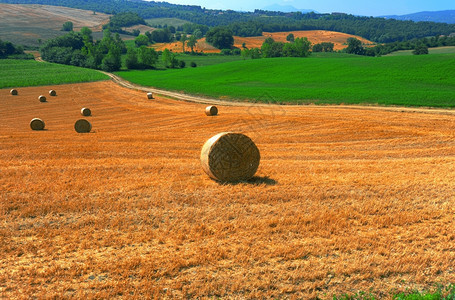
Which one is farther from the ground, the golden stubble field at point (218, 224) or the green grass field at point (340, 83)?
the green grass field at point (340, 83)

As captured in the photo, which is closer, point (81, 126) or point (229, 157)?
point (229, 157)

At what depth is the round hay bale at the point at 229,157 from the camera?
1112cm

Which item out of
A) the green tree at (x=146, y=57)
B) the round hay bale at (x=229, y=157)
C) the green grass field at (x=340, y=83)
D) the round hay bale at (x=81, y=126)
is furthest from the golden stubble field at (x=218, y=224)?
the green tree at (x=146, y=57)

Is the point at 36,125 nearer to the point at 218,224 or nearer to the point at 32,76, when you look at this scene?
the point at 218,224

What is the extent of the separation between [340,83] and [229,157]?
45.5 metres

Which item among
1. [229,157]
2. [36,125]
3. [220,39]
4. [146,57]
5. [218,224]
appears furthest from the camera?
[220,39]

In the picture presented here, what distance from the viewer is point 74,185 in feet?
36.7

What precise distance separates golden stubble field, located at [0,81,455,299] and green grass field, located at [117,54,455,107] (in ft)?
75.2

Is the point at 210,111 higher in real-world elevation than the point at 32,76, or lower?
lower

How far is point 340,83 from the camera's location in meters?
51.8

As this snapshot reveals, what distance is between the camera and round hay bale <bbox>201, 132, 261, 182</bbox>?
11117 mm

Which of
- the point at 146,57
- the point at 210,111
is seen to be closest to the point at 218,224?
the point at 210,111

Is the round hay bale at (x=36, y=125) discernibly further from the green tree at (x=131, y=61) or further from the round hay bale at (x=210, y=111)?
the green tree at (x=131, y=61)

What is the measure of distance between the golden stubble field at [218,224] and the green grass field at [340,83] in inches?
903
